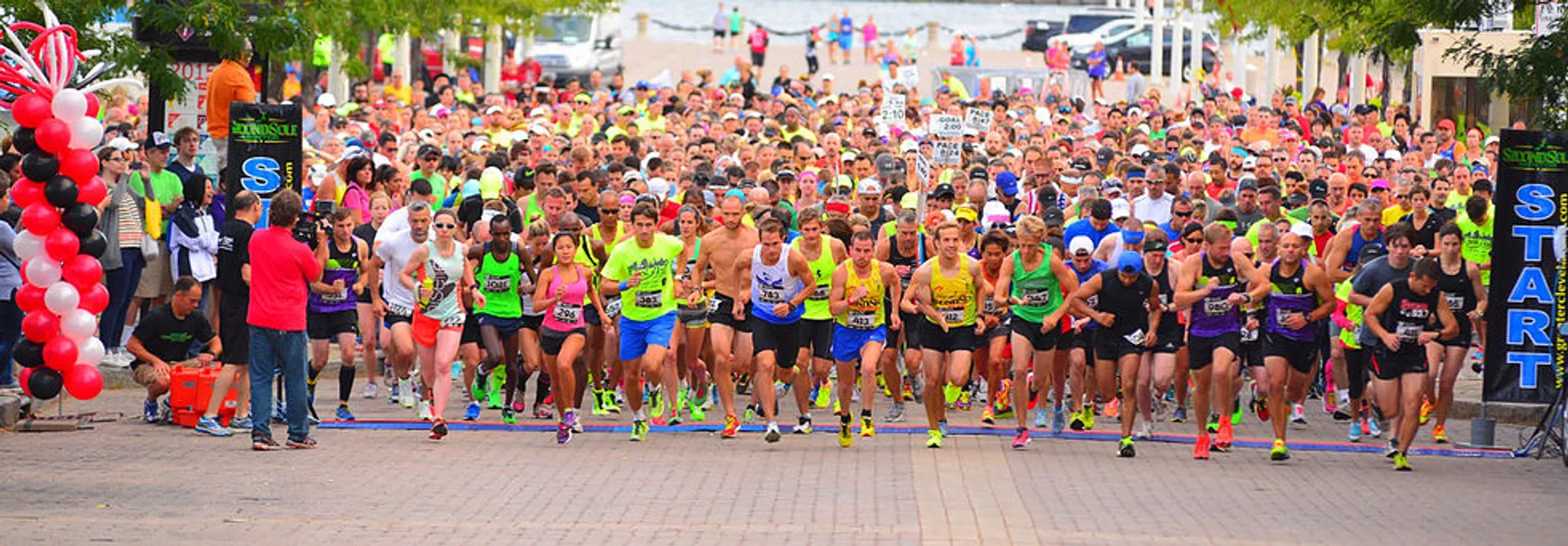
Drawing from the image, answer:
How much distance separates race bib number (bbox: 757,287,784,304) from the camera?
53.3 feet

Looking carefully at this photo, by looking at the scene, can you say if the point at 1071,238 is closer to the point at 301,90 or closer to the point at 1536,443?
the point at 1536,443

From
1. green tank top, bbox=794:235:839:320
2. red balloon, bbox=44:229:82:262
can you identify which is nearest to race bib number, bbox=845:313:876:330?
green tank top, bbox=794:235:839:320

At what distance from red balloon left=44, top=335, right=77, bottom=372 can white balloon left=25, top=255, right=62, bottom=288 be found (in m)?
0.19

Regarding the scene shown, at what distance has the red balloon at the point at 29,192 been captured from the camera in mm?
13188

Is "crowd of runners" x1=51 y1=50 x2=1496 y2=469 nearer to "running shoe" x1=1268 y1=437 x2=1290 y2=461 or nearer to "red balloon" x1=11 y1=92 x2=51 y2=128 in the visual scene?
"running shoe" x1=1268 y1=437 x2=1290 y2=461

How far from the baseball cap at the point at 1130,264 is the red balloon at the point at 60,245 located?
6.68 m

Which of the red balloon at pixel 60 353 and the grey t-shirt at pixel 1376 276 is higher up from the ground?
the grey t-shirt at pixel 1376 276

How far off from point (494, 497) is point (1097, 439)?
5202 millimetres

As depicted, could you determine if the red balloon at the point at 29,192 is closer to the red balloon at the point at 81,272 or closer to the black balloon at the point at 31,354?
the red balloon at the point at 81,272

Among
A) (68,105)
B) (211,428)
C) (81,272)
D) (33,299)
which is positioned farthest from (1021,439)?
(68,105)

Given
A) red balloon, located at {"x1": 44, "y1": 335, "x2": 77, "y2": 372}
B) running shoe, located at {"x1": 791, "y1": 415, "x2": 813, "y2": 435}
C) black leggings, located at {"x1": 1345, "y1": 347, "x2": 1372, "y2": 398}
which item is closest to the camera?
red balloon, located at {"x1": 44, "y1": 335, "x2": 77, "y2": 372}

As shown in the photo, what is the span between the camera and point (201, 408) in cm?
1633

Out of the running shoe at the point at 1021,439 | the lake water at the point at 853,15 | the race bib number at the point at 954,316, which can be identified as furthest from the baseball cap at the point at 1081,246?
the lake water at the point at 853,15

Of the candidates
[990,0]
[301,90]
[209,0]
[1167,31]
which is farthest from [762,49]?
[209,0]
